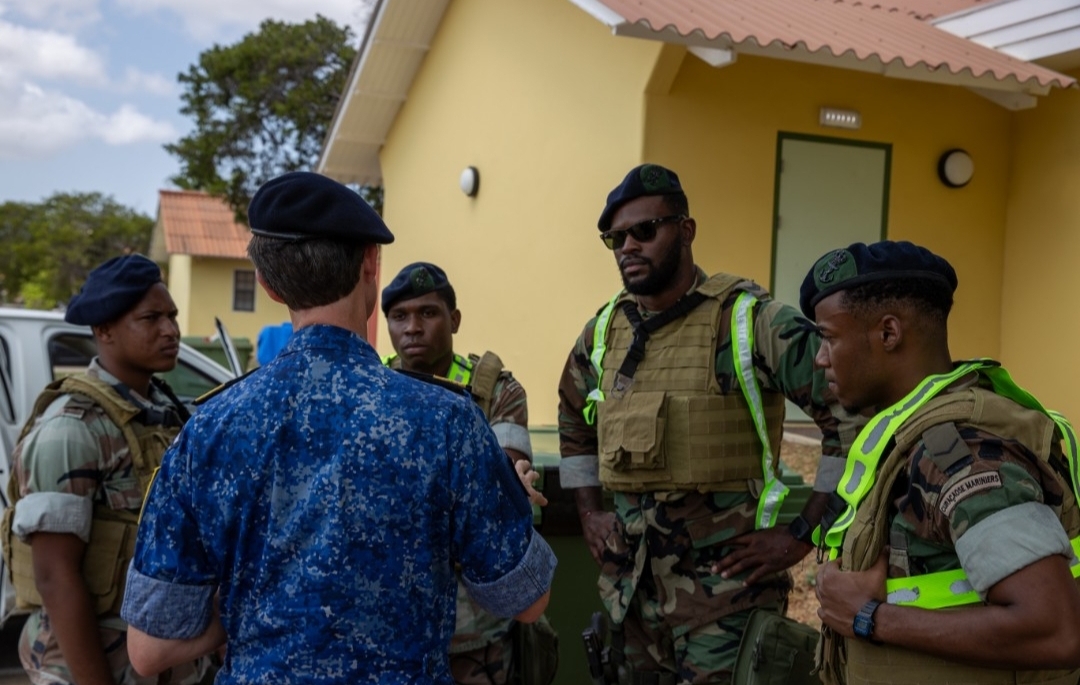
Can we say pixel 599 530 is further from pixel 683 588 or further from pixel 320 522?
pixel 320 522

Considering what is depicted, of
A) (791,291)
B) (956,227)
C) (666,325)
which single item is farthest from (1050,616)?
(956,227)

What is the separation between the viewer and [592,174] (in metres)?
8.33

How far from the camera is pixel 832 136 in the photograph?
7.95m

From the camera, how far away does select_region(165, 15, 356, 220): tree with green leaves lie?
19.7 m

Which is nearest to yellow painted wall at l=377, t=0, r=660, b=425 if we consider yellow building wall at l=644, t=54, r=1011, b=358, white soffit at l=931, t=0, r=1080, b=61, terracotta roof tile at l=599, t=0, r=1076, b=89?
yellow building wall at l=644, t=54, r=1011, b=358

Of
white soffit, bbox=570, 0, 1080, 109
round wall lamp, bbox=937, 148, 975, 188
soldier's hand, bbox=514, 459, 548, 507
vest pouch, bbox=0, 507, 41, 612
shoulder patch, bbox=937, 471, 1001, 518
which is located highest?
white soffit, bbox=570, 0, 1080, 109

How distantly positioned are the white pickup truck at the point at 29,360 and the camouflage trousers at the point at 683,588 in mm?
3564

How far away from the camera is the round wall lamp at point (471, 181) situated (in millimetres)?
10625

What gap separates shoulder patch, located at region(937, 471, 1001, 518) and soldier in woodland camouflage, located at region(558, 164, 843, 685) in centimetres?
105

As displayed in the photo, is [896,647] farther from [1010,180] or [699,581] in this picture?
[1010,180]

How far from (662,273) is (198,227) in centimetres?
Result: 2909

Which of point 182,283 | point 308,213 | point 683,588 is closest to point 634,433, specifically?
point 683,588

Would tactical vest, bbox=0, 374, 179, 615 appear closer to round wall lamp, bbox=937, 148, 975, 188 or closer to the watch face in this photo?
the watch face

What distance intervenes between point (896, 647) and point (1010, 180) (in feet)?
24.1
